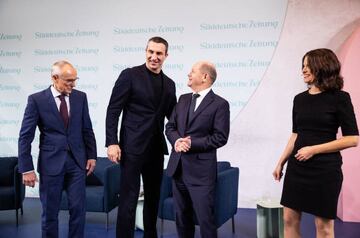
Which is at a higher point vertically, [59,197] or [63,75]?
[63,75]

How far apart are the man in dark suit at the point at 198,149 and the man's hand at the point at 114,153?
1.23 feet

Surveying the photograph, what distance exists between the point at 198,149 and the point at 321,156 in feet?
2.68

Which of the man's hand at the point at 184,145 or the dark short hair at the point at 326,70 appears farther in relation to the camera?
the man's hand at the point at 184,145

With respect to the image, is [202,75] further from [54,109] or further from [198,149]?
[54,109]

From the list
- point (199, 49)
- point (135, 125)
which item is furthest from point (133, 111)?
point (199, 49)

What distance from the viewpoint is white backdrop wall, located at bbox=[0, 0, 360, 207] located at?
4.79 metres

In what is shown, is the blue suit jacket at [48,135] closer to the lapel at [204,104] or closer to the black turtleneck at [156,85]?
the black turtleneck at [156,85]

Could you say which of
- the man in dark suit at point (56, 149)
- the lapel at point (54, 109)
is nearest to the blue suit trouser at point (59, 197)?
the man in dark suit at point (56, 149)

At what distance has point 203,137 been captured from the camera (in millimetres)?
2730

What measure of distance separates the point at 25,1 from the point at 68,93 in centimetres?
334

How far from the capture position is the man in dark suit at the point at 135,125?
2855mm

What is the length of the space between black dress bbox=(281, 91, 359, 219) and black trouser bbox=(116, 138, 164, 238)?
106 centimetres

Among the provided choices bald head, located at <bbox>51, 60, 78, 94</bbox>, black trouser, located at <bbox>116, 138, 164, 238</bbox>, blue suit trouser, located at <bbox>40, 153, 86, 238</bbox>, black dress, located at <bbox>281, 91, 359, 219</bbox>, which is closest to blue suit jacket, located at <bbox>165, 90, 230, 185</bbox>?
black trouser, located at <bbox>116, 138, 164, 238</bbox>

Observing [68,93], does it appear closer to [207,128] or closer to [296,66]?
[207,128]
